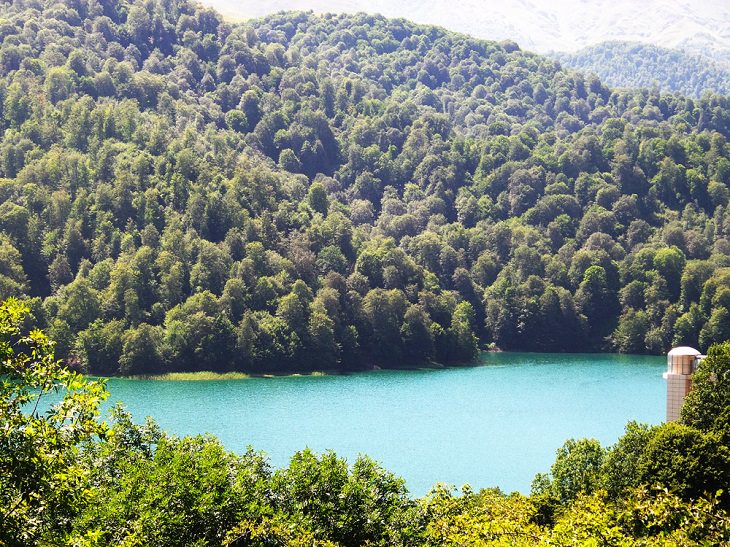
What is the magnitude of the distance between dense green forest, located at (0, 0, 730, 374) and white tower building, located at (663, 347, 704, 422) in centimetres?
5790

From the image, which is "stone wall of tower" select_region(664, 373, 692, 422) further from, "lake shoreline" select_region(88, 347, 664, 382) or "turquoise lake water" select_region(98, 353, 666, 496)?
"lake shoreline" select_region(88, 347, 664, 382)

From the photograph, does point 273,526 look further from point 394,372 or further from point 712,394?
point 394,372

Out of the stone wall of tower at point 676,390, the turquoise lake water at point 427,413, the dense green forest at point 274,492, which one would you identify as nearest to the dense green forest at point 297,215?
the turquoise lake water at point 427,413

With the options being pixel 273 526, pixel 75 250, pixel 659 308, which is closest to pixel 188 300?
pixel 75 250

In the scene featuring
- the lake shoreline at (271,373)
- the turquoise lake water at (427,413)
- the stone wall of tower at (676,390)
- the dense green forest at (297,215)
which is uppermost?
the dense green forest at (297,215)

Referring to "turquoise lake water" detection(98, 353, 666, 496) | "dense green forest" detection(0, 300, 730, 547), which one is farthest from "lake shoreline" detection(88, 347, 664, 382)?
"dense green forest" detection(0, 300, 730, 547)

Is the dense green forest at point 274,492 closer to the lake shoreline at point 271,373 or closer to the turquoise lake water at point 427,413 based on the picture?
the turquoise lake water at point 427,413

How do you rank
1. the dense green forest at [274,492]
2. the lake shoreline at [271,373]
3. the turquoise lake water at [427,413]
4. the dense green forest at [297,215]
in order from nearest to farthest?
the dense green forest at [274,492]
the turquoise lake water at [427,413]
the lake shoreline at [271,373]
the dense green forest at [297,215]

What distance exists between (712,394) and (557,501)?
6727 mm

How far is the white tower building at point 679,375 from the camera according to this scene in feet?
131

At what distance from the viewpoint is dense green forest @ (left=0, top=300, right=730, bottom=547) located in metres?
15.8

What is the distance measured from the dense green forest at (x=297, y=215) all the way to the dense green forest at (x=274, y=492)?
59.6 meters

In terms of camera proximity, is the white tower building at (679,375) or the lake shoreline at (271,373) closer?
the white tower building at (679,375)

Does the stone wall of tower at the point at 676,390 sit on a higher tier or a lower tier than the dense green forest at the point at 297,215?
lower
